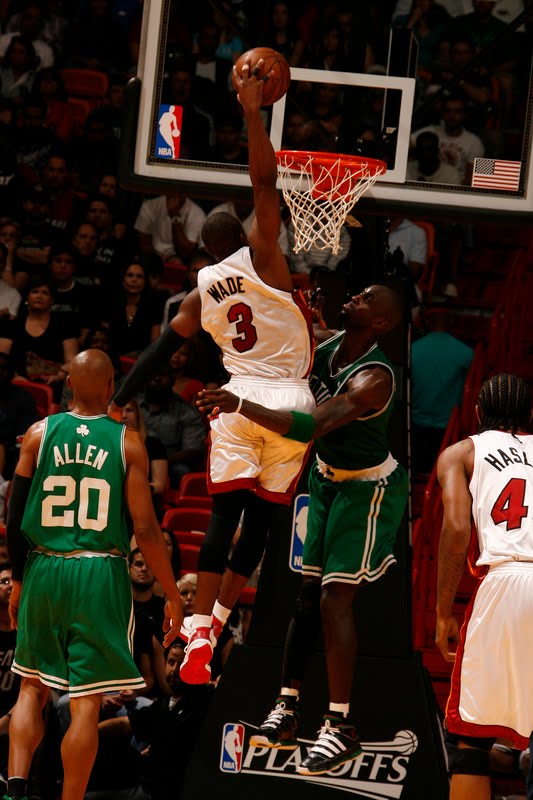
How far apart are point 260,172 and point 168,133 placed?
122 cm

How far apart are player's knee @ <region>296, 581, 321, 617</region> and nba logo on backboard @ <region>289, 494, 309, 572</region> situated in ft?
1.93

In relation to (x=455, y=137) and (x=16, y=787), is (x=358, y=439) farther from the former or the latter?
(x=455, y=137)

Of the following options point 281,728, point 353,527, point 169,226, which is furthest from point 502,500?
point 169,226

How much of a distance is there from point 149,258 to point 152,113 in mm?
5415

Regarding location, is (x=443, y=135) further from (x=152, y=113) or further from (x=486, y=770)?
(x=486, y=770)

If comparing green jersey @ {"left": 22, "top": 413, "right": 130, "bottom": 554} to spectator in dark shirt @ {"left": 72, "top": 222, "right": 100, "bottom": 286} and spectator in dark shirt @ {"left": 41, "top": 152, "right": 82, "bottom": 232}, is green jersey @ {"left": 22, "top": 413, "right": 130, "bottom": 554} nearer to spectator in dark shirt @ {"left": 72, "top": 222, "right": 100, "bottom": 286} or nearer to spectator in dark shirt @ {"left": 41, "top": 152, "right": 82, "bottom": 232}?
spectator in dark shirt @ {"left": 72, "top": 222, "right": 100, "bottom": 286}

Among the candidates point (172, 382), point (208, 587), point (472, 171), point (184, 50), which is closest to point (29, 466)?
point (208, 587)

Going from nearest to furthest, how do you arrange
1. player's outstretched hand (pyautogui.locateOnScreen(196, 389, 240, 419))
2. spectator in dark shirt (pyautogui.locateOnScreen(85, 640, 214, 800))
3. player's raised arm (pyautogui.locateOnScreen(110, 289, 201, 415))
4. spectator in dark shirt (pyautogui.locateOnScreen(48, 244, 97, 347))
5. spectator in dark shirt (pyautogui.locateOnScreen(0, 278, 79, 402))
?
player's outstretched hand (pyautogui.locateOnScreen(196, 389, 240, 419)) → player's raised arm (pyautogui.locateOnScreen(110, 289, 201, 415)) → spectator in dark shirt (pyautogui.locateOnScreen(85, 640, 214, 800)) → spectator in dark shirt (pyautogui.locateOnScreen(0, 278, 79, 402)) → spectator in dark shirt (pyautogui.locateOnScreen(48, 244, 97, 347))

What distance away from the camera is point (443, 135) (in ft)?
37.1

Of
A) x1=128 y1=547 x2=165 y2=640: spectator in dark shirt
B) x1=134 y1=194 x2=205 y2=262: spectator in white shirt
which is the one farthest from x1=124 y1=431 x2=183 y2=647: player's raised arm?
x1=134 y1=194 x2=205 y2=262: spectator in white shirt

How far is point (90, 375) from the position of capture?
623 centimetres

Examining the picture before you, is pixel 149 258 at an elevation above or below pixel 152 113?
below

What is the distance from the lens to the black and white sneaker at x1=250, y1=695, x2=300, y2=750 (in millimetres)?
6383

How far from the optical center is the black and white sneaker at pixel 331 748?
6250 millimetres
